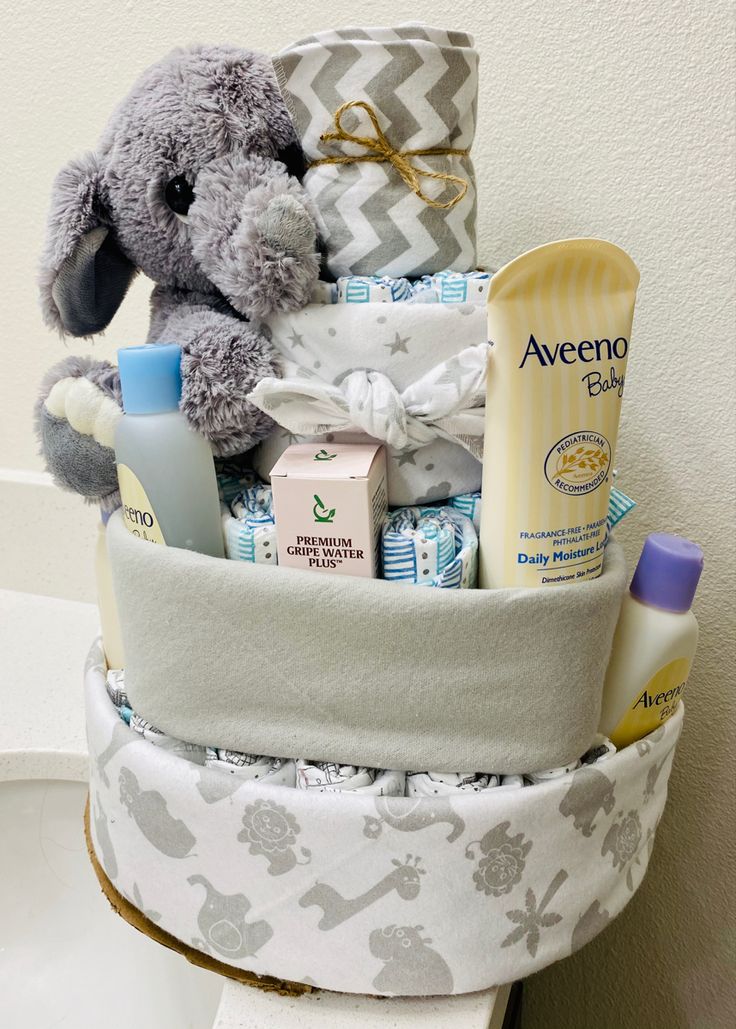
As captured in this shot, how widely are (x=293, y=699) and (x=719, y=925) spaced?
0.47 meters

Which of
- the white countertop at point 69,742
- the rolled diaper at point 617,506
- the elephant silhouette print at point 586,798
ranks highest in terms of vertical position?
the rolled diaper at point 617,506

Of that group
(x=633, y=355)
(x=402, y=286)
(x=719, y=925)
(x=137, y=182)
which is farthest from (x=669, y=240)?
(x=719, y=925)

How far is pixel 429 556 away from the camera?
383 millimetres

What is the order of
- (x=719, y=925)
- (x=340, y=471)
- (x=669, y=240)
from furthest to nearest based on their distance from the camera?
(x=719, y=925) < (x=669, y=240) < (x=340, y=471)

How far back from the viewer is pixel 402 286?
0.41 meters

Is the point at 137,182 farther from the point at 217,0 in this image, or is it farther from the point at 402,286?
the point at 217,0

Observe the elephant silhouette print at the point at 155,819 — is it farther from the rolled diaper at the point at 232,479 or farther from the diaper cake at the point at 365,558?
the rolled diaper at the point at 232,479

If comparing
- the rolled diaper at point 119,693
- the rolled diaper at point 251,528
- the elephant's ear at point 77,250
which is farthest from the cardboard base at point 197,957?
the elephant's ear at point 77,250

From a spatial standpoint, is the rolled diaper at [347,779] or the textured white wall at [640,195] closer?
the rolled diaper at [347,779]

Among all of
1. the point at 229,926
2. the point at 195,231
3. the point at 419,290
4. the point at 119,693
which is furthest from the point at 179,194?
the point at 229,926

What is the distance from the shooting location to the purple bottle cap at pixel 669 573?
0.41 meters

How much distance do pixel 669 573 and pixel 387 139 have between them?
27 centimetres

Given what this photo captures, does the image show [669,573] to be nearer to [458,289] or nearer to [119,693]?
[458,289]

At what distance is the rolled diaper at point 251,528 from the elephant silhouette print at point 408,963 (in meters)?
0.20
